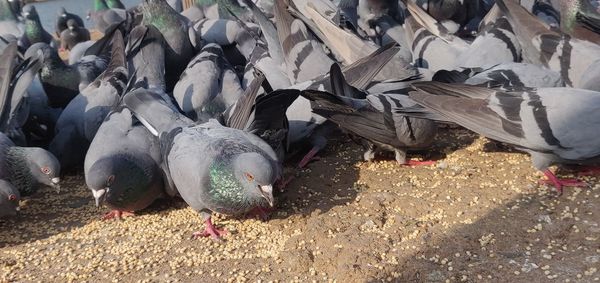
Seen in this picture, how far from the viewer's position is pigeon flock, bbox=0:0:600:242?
4059 millimetres

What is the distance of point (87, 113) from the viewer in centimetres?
562

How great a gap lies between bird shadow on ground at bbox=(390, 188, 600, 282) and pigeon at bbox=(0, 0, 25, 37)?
989 centimetres

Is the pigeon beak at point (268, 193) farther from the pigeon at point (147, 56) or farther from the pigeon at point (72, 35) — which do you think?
the pigeon at point (72, 35)

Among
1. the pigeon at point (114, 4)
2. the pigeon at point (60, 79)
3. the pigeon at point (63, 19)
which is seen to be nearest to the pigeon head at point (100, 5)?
the pigeon at point (114, 4)

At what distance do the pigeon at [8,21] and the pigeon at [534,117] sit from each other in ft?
30.4

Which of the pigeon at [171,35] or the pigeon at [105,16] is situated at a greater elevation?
the pigeon at [171,35]

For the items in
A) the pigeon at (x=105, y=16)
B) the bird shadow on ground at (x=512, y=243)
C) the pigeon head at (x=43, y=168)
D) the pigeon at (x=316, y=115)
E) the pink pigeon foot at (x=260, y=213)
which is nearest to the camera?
the bird shadow on ground at (x=512, y=243)

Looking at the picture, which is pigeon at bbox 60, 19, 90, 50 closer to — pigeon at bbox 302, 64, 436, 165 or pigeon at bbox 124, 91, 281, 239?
pigeon at bbox 124, 91, 281, 239

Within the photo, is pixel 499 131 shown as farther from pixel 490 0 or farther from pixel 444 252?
pixel 490 0

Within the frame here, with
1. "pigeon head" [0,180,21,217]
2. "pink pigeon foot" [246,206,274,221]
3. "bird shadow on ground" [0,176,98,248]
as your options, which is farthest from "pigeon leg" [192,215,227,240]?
"pigeon head" [0,180,21,217]

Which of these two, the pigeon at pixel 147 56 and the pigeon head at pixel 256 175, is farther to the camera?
the pigeon at pixel 147 56

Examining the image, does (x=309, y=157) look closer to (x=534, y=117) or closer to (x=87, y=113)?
(x=534, y=117)

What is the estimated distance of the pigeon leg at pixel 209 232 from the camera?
157 inches

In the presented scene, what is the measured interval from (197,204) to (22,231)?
161 cm
